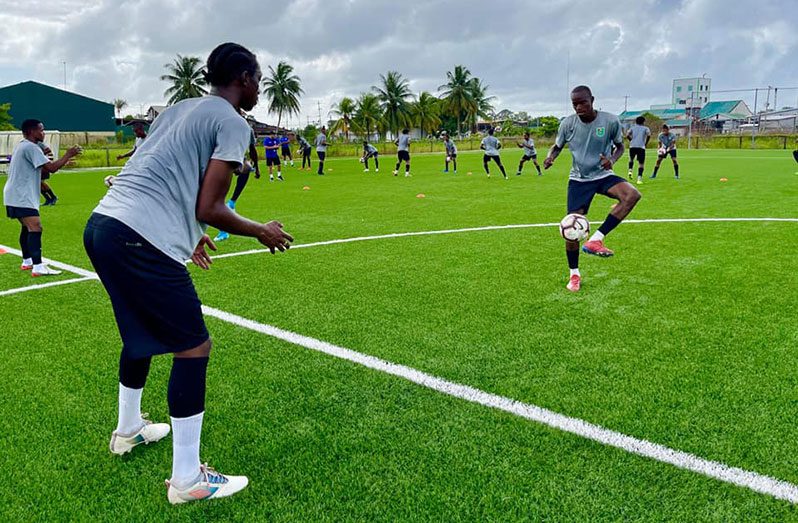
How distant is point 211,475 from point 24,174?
20.5 feet

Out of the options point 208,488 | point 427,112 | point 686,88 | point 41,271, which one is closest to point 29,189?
point 41,271

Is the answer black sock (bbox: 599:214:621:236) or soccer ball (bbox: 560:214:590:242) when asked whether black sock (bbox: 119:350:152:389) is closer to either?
soccer ball (bbox: 560:214:590:242)

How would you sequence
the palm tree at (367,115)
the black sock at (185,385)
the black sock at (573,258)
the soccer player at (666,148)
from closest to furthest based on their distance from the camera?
the black sock at (185,385) < the black sock at (573,258) < the soccer player at (666,148) < the palm tree at (367,115)

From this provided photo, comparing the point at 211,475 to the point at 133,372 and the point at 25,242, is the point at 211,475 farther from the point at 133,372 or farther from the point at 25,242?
the point at 25,242

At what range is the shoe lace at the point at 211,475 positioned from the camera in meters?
2.78

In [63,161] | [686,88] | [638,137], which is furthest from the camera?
[686,88]

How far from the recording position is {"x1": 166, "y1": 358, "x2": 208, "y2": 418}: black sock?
270 centimetres

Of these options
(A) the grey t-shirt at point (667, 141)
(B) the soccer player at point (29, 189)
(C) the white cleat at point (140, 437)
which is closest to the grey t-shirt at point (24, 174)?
(B) the soccer player at point (29, 189)

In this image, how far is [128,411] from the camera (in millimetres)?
3107

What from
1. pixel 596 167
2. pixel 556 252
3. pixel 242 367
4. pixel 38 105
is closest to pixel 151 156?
pixel 242 367

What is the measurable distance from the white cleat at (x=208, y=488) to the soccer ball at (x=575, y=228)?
4386mm

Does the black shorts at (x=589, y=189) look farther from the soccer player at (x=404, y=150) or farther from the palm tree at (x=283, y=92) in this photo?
the palm tree at (x=283, y=92)

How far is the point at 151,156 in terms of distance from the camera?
2.61m

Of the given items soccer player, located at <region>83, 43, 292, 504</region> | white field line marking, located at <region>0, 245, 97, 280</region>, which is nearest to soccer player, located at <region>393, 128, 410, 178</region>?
white field line marking, located at <region>0, 245, 97, 280</region>
